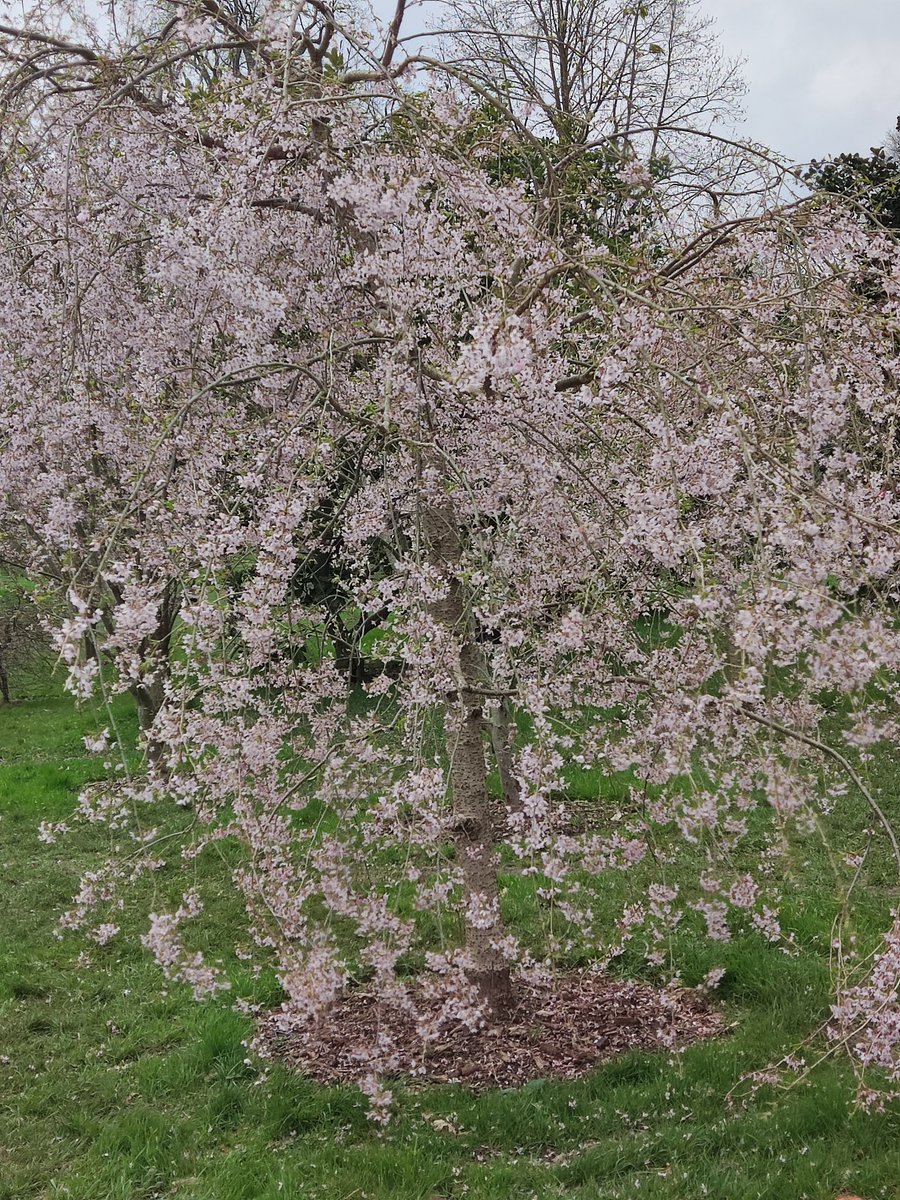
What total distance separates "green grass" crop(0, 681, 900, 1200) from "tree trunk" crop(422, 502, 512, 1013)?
0.66 metres

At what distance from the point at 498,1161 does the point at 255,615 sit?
7.78 ft

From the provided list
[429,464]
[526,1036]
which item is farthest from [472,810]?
[429,464]

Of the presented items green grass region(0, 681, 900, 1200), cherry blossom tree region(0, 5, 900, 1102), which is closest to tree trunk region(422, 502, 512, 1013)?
cherry blossom tree region(0, 5, 900, 1102)

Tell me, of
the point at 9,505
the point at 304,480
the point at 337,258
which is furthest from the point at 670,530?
the point at 9,505

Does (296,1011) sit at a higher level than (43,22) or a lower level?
lower

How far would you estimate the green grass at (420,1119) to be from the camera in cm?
323

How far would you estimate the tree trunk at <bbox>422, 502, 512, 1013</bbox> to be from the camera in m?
4.24

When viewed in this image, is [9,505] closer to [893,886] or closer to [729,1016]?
[729,1016]

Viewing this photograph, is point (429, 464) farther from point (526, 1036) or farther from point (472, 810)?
point (526, 1036)

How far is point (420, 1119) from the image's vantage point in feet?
12.3

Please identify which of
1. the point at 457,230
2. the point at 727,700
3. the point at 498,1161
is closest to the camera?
the point at 727,700

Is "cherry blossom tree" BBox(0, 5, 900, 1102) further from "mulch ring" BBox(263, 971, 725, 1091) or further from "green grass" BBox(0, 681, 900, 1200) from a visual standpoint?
"green grass" BBox(0, 681, 900, 1200)

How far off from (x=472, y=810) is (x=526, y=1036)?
1.17 metres

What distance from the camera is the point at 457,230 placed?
3744 millimetres
